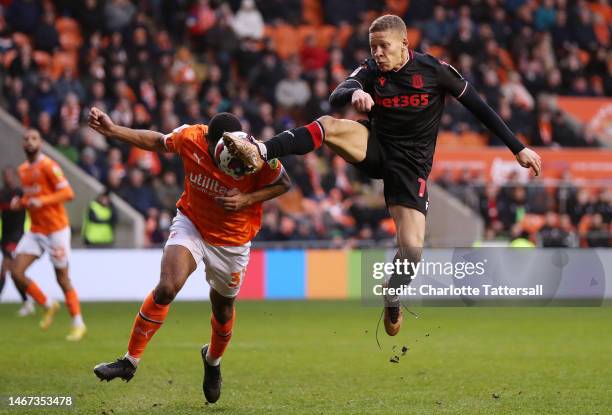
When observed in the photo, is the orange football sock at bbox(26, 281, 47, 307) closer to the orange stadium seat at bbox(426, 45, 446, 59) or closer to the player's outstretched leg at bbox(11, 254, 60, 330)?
the player's outstretched leg at bbox(11, 254, 60, 330)

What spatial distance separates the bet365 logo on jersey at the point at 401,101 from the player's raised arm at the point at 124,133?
1.67 m

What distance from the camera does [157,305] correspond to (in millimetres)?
8102

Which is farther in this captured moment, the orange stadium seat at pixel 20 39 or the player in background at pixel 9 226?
the orange stadium seat at pixel 20 39

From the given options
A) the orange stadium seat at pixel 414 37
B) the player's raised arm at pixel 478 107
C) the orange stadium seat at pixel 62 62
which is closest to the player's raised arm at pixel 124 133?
the player's raised arm at pixel 478 107

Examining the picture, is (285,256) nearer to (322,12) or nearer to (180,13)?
(180,13)

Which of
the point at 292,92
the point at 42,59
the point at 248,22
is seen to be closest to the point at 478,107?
the point at 42,59

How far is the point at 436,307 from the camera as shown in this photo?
696 inches

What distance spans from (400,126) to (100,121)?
2.24 metres

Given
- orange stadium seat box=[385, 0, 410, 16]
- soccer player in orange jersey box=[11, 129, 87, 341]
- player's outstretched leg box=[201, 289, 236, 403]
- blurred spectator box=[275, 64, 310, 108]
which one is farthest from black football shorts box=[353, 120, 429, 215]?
orange stadium seat box=[385, 0, 410, 16]

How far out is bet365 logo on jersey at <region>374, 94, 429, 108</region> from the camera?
8.31 metres

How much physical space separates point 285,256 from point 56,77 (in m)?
5.61

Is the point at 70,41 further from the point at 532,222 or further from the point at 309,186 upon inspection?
the point at 532,222

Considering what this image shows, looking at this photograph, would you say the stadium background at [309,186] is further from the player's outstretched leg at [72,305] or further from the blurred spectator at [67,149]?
the player's outstretched leg at [72,305]

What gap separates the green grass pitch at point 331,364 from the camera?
830 centimetres
